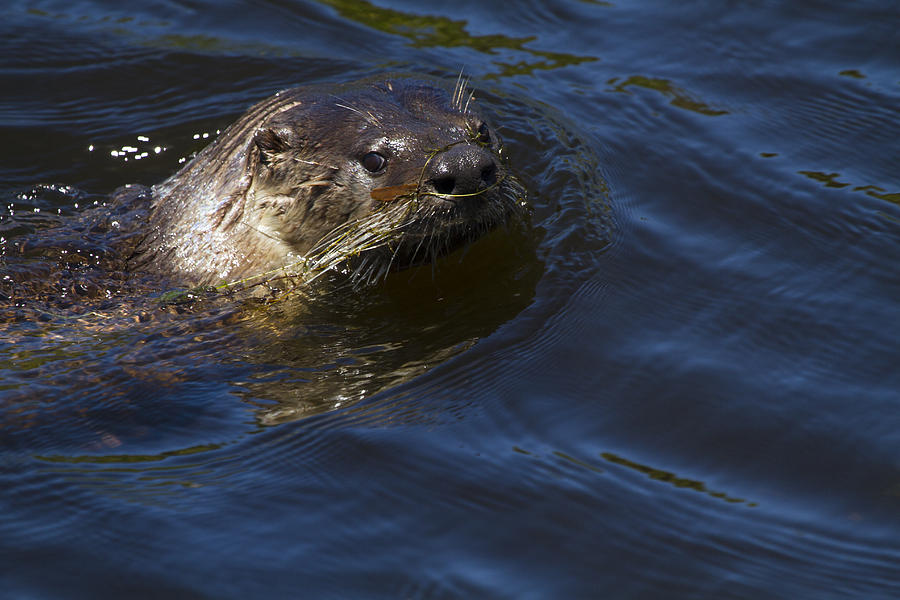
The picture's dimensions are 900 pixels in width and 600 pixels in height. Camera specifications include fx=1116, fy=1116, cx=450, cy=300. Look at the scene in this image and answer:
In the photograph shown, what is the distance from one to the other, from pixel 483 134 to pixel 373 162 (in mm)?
511

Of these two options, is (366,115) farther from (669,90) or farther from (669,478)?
(669,90)

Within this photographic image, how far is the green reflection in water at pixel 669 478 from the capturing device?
12.6ft

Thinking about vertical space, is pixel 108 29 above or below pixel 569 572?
above

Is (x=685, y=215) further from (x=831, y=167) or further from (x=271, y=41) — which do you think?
(x=271, y=41)

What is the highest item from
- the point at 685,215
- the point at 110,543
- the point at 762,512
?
the point at 685,215

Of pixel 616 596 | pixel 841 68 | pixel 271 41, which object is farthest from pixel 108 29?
pixel 616 596

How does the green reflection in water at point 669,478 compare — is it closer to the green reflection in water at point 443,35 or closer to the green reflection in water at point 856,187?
the green reflection in water at point 856,187

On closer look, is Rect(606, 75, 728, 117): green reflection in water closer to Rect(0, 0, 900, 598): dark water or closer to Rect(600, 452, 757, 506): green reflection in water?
Rect(0, 0, 900, 598): dark water

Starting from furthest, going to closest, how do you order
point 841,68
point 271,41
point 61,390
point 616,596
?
point 271,41
point 841,68
point 61,390
point 616,596

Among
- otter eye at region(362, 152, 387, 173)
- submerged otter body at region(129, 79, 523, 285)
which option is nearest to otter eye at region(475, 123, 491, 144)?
submerged otter body at region(129, 79, 523, 285)

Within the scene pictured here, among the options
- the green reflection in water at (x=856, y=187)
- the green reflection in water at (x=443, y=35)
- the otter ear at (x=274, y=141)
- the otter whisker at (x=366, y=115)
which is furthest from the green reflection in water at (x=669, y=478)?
the green reflection in water at (x=443, y=35)

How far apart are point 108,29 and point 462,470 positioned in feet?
17.8

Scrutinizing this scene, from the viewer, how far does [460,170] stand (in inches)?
179

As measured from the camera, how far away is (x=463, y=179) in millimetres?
4586
